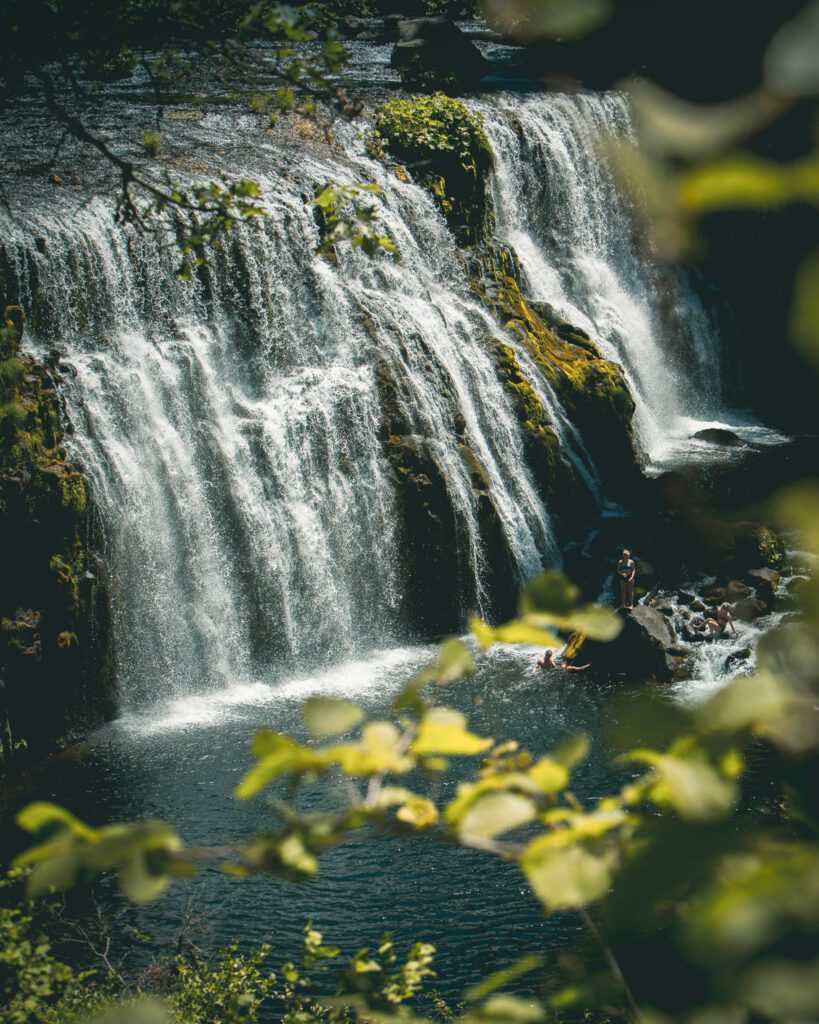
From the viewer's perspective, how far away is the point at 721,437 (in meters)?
21.2

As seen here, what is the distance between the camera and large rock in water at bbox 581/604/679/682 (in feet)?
43.9

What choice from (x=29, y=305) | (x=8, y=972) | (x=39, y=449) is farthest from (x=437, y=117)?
(x=8, y=972)

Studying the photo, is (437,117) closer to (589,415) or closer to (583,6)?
(589,415)

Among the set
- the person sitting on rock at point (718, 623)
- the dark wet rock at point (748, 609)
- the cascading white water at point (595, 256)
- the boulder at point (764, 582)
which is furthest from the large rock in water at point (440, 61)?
the person sitting on rock at point (718, 623)

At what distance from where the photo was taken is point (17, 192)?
15.1 metres

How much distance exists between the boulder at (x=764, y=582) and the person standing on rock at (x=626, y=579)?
1.87 meters

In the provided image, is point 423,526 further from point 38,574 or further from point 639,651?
point 38,574

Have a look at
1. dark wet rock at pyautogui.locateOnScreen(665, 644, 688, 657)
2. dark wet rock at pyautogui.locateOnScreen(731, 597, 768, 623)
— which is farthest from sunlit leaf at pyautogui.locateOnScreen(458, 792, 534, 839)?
dark wet rock at pyautogui.locateOnScreen(731, 597, 768, 623)

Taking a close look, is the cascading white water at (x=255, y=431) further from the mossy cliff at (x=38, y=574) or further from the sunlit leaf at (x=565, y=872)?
the sunlit leaf at (x=565, y=872)

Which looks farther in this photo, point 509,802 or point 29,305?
point 29,305

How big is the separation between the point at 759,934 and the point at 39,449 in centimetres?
1283

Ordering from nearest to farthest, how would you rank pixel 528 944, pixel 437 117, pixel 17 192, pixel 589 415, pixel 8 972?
pixel 8 972, pixel 528 944, pixel 17 192, pixel 589 415, pixel 437 117

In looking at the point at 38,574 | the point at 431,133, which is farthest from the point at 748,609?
the point at 431,133

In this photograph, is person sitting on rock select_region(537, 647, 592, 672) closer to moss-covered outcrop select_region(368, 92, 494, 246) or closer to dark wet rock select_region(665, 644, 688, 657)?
dark wet rock select_region(665, 644, 688, 657)
